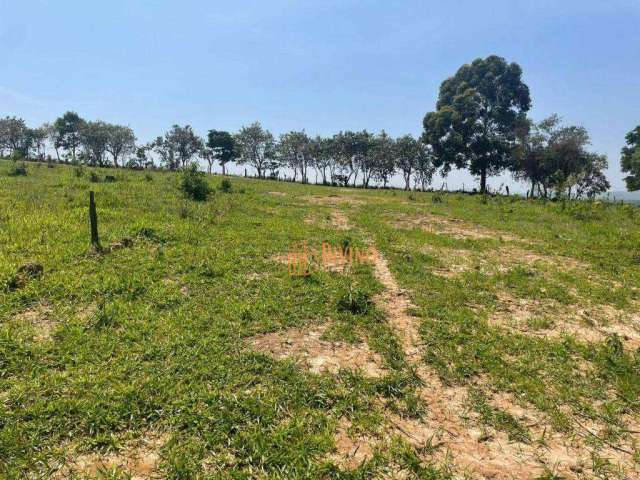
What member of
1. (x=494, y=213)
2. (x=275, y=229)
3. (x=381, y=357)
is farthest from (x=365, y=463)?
(x=494, y=213)

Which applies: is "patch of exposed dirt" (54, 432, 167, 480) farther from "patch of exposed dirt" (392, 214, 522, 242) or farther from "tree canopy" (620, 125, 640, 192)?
"tree canopy" (620, 125, 640, 192)

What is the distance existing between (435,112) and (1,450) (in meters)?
44.9

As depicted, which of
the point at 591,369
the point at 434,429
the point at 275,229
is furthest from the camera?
the point at 275,229

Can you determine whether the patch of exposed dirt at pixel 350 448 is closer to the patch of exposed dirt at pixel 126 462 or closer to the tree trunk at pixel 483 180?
the patch of exposed dirt at pixel 126 462

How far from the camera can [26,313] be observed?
536 cm

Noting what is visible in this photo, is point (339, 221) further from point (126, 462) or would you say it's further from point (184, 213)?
point (126, 462)

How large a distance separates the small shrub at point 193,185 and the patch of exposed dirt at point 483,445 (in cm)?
1565

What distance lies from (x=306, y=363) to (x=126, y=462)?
7.18 ft

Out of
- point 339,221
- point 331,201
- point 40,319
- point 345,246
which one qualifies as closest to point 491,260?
point 345,246

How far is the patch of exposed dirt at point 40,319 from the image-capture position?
15.9ft

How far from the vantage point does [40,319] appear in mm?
5227

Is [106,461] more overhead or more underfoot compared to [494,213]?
more underfoot

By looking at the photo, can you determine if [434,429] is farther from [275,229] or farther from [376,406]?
[275,229]

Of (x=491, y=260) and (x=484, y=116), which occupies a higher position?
(x=484, y=116)
